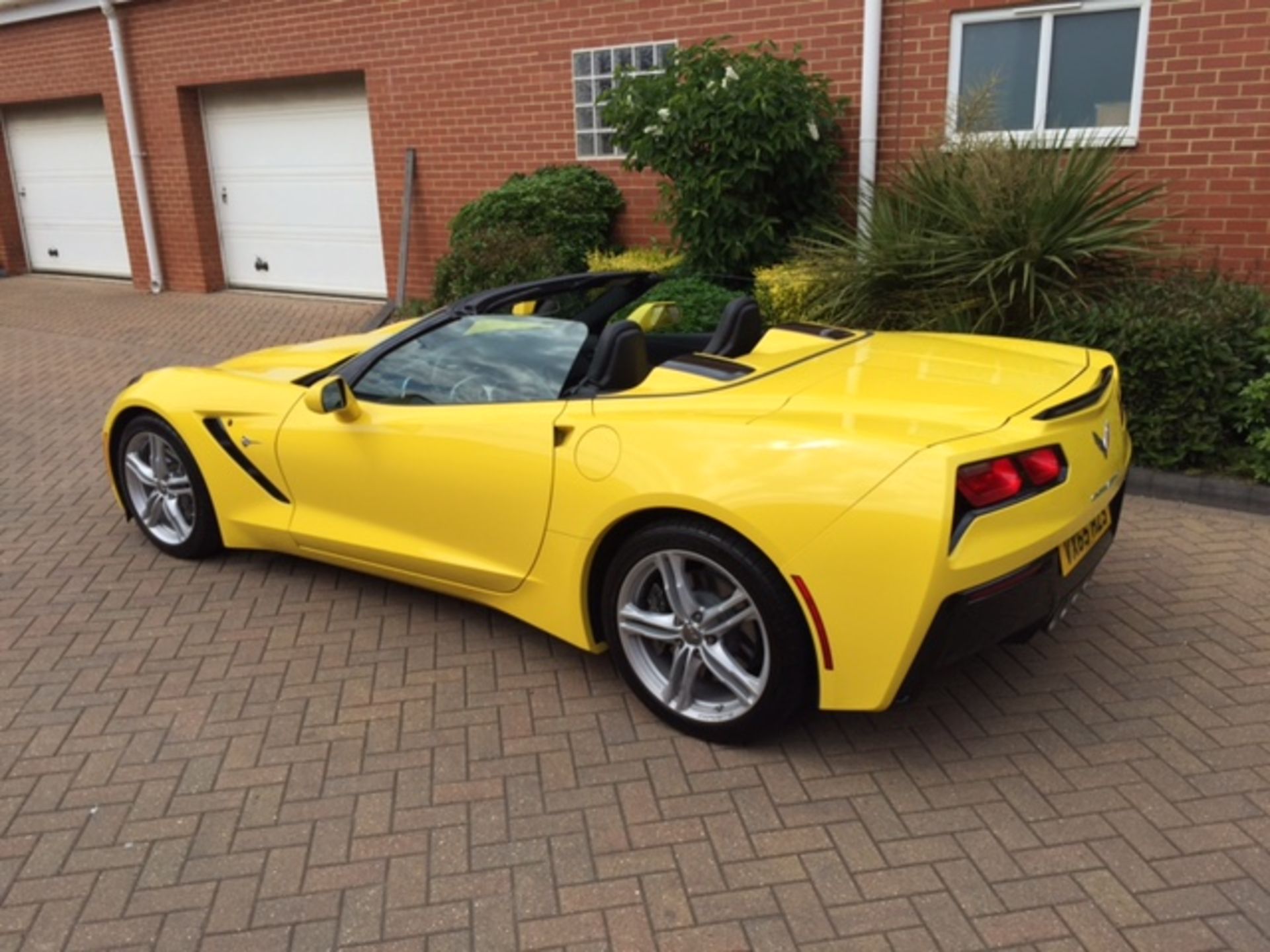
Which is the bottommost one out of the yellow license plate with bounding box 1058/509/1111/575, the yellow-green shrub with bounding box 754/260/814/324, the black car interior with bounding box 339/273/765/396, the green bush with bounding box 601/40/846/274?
the yellow license plate with bounding box 1058/509/1111/575

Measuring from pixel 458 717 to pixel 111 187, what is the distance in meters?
13.1

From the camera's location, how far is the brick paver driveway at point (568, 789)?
8.11 ft

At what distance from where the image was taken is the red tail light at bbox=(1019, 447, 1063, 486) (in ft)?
9.11

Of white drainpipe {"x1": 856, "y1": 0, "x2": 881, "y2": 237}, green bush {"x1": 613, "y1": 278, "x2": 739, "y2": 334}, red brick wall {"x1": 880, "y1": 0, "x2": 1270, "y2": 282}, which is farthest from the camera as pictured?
white drainpipe {"x1": 856, "y1": 0, "x2": 881, "y2": 237}

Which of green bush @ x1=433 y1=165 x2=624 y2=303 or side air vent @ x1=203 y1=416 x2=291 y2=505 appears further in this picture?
green bush @ x1=433 y1=165 x2=624 y2=303

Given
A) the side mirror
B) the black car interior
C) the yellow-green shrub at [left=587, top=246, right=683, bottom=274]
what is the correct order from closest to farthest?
the black car interior, the side mirror, the yellow-green shrub at [left=587, top=246, right=683, bottom=274]

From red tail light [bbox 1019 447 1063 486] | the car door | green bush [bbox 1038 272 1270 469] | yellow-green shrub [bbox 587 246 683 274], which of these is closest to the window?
yellow-green shrub [bbox 587 246 683 274]

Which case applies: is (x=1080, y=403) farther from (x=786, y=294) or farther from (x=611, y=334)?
(x=786, y=294)

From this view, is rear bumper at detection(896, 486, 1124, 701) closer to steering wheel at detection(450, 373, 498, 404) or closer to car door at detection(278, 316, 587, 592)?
car door at detection(278, 316, 587, 592)

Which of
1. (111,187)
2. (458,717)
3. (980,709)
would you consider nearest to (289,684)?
(458,717)

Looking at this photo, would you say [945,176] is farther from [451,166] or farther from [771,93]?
[451,166]

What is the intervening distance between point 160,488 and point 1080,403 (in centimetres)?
377

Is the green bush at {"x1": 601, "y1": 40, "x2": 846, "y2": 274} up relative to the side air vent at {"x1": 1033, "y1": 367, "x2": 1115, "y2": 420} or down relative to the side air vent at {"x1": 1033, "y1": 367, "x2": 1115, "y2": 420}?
up

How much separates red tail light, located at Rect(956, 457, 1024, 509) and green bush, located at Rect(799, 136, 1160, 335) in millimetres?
3476
